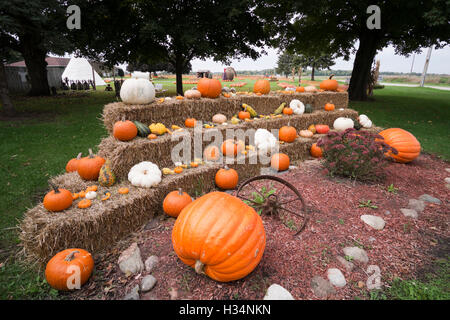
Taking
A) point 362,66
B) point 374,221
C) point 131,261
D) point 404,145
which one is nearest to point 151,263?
point 131,261

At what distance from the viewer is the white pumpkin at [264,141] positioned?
532 centimetres

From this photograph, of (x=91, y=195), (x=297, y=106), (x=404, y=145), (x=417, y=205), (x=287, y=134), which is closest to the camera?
(x=91, y=195)

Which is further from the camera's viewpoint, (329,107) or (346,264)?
(329,107)

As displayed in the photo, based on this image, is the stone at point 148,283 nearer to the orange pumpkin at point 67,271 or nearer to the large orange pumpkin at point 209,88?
the orange pumpkin at point 67,271

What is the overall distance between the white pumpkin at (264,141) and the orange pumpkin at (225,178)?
123cm

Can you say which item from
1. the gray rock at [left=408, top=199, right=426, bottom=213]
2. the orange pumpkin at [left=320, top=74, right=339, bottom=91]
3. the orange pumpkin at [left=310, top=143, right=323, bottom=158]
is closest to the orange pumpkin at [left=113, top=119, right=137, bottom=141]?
the orange pumpkin at [left=310, top=143, right=323, bottom=158]

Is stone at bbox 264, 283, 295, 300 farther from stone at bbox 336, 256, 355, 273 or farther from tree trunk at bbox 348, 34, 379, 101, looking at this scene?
tree trunk at bbox 348, 34, 379, 101

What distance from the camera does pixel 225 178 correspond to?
4328 mm

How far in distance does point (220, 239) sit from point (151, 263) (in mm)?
1137

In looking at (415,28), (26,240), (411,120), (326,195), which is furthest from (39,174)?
(415,28)

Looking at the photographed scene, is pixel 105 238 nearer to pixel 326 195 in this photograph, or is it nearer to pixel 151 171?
pixel 151 171

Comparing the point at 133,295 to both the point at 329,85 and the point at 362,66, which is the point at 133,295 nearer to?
the point at 329,85

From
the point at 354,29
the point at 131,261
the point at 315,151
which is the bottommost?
the point at 131,261

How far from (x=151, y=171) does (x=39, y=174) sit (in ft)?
9.45
